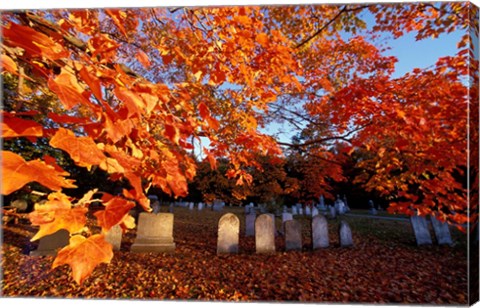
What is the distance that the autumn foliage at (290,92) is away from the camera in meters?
1.75

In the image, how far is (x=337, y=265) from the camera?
2.35 metres

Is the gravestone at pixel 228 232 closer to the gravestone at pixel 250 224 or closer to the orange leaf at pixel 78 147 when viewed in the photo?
the gravestone at pixel 250 224

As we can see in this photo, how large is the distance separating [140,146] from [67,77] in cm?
72

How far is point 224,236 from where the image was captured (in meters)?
2.64

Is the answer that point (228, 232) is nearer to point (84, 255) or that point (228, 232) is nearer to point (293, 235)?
point (293, 235)

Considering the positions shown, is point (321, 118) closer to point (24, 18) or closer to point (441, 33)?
point (441, 33)

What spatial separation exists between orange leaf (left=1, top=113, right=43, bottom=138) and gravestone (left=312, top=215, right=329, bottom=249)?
248 centimetres

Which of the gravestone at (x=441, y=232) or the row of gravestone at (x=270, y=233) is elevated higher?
the gravestone at (x=441, y=232)

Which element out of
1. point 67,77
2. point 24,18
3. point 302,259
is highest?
point 24,18

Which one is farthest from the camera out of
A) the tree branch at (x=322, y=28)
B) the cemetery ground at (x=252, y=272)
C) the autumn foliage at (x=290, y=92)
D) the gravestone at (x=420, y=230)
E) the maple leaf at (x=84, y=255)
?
the tree branch at (x=322, y=28)

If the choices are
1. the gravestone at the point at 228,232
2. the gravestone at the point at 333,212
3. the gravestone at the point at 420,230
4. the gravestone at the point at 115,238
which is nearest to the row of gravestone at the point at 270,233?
the gravestone at the point at 228,232

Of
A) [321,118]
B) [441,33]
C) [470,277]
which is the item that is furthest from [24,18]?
[470,277]

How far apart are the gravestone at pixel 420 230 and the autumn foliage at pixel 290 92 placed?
11 centimetres

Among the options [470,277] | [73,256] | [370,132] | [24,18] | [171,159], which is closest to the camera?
[73,256]
